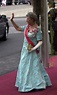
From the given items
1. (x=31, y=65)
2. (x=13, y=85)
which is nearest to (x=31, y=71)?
(x=31, y=65)

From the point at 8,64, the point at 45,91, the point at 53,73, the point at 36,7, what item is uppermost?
the point at 36,7

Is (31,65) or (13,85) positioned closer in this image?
(31,65)

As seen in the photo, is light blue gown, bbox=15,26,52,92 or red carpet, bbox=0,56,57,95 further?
light blue gown, bbox=15,26,52,92

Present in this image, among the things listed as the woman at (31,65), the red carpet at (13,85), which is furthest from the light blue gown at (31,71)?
the red carpet at (13,85)

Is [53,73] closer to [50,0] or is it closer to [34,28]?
[34,28]

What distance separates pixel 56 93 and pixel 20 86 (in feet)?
2.62

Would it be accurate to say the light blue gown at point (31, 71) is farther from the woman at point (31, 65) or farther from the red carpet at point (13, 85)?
the red carpet at point (13, 85)

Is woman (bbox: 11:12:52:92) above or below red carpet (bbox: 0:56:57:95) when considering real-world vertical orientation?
above

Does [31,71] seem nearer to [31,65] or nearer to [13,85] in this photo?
[31,65]

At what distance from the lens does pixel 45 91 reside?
23.3ft

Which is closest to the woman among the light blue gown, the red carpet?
the light blue gown

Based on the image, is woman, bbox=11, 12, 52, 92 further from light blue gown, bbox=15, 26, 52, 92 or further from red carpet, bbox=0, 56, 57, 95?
red carpet, bbox=0, 56, 57, 95

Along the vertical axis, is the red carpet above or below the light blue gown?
below

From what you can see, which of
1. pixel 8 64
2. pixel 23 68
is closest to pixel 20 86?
pixel 23 68
